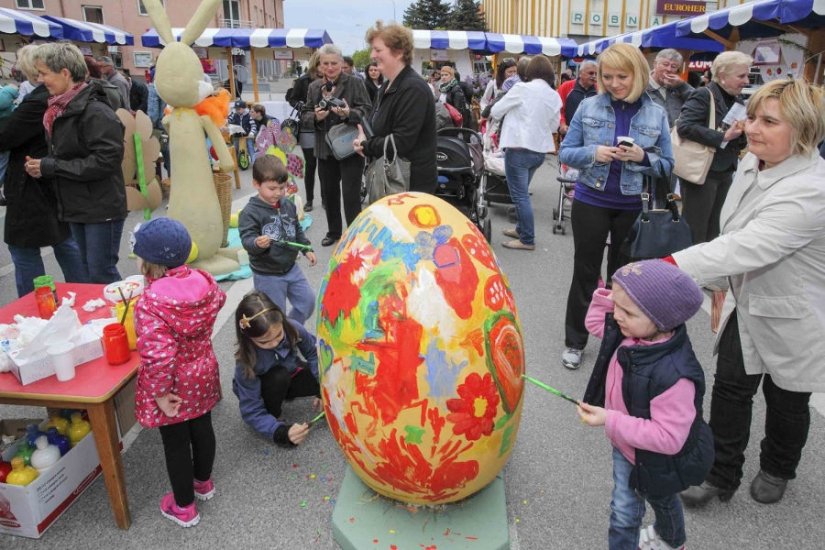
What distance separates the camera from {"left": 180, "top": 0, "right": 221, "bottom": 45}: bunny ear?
15.9ft

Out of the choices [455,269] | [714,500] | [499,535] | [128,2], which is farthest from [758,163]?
[128,2]

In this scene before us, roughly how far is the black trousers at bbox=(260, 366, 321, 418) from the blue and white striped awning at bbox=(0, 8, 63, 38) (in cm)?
1454

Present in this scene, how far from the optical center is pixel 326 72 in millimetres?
5664

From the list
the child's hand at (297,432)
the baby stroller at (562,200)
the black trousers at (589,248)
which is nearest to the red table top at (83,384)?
the child's hand at (297,432)

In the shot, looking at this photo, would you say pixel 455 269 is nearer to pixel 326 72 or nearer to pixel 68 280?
pixel 68 280

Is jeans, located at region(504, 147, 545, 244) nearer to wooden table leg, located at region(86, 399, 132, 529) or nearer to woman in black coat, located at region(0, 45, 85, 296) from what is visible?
woman in black coat, located at region(0, 45, 85, 296)

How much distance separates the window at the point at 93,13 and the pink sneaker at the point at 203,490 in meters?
36.9

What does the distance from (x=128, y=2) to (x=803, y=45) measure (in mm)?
34424

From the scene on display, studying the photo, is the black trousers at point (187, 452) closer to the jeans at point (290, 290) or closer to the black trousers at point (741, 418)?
the jeans at point (290, 290)

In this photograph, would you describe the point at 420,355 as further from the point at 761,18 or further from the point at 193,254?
the point at 761,18

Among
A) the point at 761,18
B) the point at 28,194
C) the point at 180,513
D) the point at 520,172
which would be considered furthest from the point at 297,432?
the point at 761,18

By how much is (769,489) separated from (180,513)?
266 cm

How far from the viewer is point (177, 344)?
7.48 ft

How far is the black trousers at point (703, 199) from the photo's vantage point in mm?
4938
